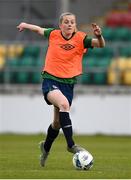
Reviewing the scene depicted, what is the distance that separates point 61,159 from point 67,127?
256 cm

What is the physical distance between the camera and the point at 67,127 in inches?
518

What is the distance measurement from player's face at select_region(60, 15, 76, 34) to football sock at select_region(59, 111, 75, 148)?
128 centimetres

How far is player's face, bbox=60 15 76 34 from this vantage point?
13.4 metres

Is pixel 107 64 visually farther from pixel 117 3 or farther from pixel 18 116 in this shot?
pixel 117 3

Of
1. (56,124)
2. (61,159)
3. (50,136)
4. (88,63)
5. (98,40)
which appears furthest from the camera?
(88,63)

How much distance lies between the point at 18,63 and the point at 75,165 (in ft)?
49.8

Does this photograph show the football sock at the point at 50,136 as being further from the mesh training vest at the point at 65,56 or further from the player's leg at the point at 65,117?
the mesh training vest at the point at 65,56

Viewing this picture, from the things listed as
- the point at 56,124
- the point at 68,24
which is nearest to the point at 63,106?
the point at 56,124

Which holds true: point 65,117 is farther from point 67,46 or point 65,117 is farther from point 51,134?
point 67,46

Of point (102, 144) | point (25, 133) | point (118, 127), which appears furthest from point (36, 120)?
point (102, 144)

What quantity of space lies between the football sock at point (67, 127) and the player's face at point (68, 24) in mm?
1276

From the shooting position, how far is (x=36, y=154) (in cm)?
1731

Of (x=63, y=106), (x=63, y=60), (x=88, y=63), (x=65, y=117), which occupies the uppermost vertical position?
(x=63, y=60)

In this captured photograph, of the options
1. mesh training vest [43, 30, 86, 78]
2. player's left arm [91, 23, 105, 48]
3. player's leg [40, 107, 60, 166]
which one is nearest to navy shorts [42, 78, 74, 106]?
mesh training vest [43, 30, 86, 78]
